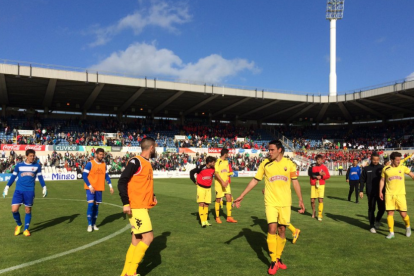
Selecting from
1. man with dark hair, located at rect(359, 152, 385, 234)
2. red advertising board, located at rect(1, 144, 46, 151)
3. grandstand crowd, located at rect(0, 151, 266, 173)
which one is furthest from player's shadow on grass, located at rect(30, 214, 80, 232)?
red advertising board, located at rect(1, 144, 46, 151)

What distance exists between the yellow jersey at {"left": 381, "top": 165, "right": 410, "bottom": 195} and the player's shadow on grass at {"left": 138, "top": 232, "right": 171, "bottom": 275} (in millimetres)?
5706

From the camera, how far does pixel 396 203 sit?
24.5 ft

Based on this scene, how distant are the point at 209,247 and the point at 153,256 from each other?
128 cm

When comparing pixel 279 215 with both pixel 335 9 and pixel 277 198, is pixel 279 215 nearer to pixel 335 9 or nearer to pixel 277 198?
pixel 277 198

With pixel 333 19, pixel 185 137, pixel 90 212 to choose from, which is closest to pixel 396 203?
pixel 90 212

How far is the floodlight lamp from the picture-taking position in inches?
2343

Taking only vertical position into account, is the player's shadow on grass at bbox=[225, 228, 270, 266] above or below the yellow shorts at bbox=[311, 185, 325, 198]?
below

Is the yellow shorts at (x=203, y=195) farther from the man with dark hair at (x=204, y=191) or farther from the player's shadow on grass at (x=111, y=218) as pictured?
the player's shadow on grass at (x=111, y=218)

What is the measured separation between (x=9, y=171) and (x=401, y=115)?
58.7m

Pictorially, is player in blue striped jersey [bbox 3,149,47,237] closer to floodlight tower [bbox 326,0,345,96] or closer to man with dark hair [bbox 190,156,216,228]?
man with dark hair [bbox 190,156,216,228]

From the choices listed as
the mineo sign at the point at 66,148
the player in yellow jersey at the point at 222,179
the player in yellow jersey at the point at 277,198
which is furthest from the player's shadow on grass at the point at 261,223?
the mineo sign at the point at 66,148

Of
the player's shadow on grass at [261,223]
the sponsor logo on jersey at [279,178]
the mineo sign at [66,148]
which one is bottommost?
the player's shadow on grass at [261,223]

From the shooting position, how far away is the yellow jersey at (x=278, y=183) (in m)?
5.41

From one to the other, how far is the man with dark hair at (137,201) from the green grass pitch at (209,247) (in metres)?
0.73
